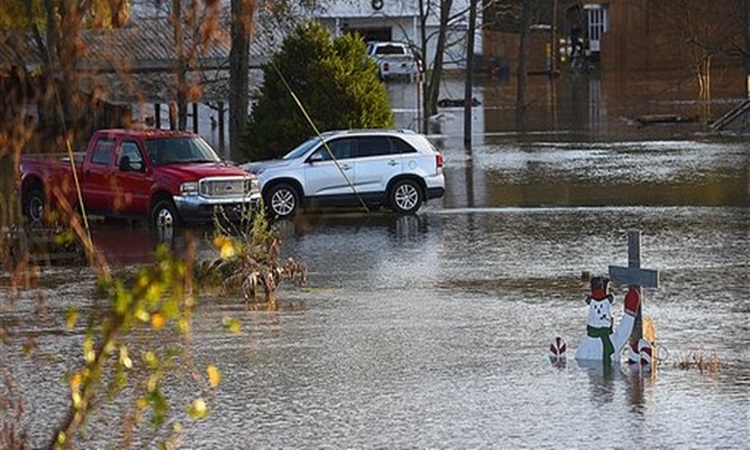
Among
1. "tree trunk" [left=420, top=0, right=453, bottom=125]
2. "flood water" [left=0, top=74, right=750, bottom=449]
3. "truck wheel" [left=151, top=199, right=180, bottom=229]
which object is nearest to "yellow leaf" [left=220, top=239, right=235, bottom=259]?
"flood water" [left=0, top=74, right=750, bottom=449]

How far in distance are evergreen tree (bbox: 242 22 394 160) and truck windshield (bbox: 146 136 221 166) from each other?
557 centimetres

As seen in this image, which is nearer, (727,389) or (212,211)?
(727,389)

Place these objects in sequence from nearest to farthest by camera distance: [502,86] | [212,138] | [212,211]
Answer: [212,211] < [212,138] < [502,86]

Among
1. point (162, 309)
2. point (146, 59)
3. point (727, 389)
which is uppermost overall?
point (146, 59)

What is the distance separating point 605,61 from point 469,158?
51.9m

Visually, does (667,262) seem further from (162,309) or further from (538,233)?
(162,309)

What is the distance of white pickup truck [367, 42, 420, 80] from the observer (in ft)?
271

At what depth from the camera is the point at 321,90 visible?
33688 mm

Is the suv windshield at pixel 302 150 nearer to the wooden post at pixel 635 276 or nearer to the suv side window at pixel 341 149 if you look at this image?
the suv side window at pixel 341 149

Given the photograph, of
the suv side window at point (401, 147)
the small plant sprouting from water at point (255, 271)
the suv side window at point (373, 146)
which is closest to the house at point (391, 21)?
the suv side window at point (401, 147)

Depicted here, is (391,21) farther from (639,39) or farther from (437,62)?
(437,62)

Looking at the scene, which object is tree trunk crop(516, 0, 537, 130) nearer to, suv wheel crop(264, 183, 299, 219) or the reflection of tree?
the reflection of tree

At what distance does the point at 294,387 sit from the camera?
13109mm

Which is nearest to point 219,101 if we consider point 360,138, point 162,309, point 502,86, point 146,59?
point 146,59
